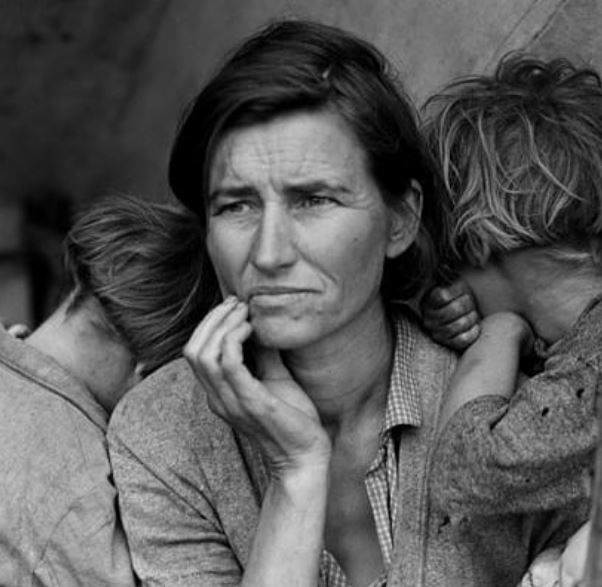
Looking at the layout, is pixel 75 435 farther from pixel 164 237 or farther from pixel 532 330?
pixel 532 330

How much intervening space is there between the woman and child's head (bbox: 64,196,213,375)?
19cm

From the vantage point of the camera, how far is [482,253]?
146 inches

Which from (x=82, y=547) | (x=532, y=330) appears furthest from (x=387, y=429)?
(x=82, y=547)

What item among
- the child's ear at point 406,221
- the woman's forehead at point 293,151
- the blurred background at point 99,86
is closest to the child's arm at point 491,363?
the child's ear at point 406,221

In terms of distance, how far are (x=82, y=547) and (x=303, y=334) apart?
629mm

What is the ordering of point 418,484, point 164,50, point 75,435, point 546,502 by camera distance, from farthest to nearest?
point 164,50, point 75,435, point 418,484, point 546,502

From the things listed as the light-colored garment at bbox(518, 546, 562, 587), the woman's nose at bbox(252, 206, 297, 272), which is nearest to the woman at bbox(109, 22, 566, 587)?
the woman's nose at bbox(252, 206, 297, 272)

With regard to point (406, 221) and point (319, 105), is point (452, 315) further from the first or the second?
point (319, 105)

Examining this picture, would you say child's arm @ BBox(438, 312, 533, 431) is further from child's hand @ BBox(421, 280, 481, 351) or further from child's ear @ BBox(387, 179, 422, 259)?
child's ear @ BBox(387, 179, 422, 259)

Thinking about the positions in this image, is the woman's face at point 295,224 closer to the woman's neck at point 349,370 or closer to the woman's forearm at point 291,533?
the woman's neck at point 349,370

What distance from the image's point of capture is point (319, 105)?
354cm

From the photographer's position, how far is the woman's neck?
143 inches

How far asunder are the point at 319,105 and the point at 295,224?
0.23m

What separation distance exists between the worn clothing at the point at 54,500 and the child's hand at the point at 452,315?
2.29 ft
